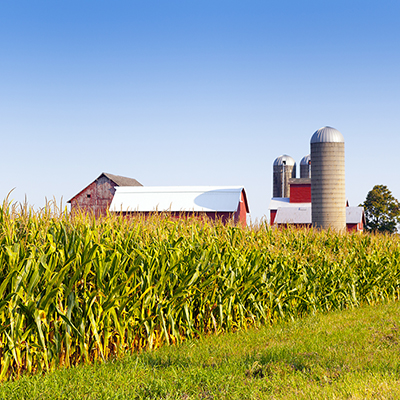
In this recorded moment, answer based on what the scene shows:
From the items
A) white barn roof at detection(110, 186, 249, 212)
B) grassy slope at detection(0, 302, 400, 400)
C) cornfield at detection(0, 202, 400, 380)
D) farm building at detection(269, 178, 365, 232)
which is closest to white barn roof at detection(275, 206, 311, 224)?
farm building at detection(269, 178, 365, 232)

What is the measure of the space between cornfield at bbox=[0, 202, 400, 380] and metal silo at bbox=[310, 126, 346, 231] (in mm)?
13067

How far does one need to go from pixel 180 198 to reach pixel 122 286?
103 feet

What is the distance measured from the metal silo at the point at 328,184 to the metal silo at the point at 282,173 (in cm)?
2992

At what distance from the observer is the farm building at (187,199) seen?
35281 millimetres

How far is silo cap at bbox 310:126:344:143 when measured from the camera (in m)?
23.5

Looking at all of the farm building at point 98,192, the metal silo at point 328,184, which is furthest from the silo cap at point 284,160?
the metal silo at point 328,184

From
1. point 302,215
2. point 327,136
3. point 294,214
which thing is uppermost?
point 327,136

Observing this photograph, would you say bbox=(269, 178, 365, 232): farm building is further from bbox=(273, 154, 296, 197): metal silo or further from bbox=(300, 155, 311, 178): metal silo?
bbox=(300, 155, 311, 178): metal silo

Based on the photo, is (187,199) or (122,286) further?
(187,199)

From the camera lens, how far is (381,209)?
167 ft

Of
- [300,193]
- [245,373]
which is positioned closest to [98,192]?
[300,193]

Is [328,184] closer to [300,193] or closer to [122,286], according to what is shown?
[122,286]

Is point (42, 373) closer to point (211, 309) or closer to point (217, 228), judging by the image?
point (211, 309)

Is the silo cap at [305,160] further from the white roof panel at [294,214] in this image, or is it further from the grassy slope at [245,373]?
the grassy slope at [245,373]
